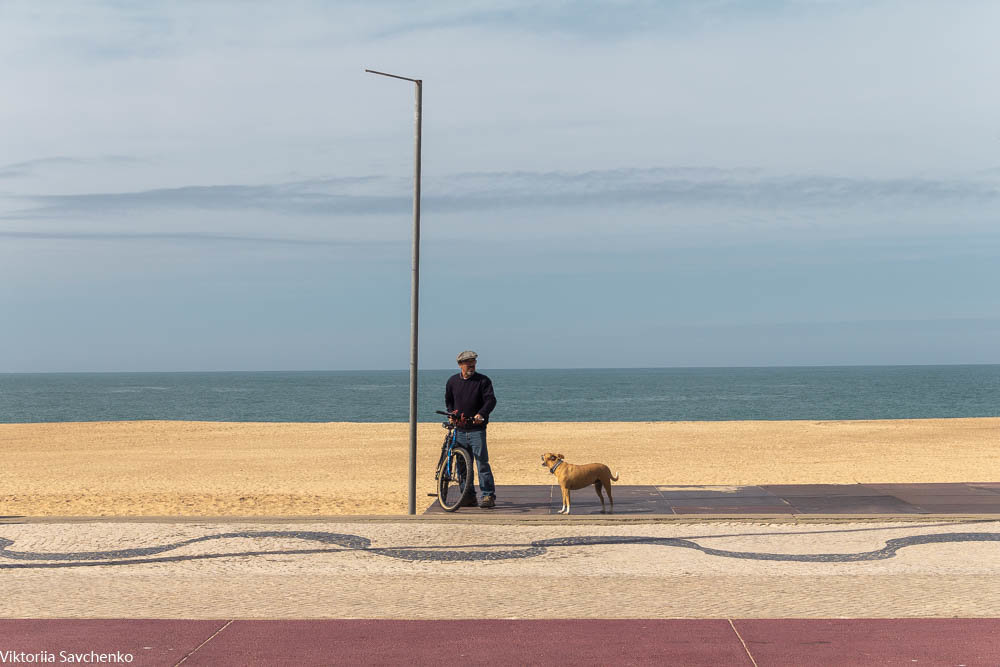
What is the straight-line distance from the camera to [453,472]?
484 inches

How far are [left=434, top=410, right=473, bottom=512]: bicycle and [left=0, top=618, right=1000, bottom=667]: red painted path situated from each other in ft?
18.0

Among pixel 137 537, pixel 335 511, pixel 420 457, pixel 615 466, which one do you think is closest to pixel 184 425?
pixel 420 457

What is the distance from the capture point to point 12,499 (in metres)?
16.9

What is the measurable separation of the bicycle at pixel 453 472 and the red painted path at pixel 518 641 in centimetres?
547

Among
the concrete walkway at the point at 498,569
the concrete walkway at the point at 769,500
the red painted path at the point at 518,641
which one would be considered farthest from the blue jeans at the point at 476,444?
the red painted path at the point at 518,641

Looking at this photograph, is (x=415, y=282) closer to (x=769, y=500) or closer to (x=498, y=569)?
(x=498, y=569)

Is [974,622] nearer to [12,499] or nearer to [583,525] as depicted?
[583,525]

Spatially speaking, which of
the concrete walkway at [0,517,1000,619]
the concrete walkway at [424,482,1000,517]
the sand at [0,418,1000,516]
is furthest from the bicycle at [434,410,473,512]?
the sand at [0,418,1000,516]

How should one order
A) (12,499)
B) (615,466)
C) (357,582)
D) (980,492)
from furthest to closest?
1. (615,466)
2. (12,499)
3. (980,492)
4. (357,582)

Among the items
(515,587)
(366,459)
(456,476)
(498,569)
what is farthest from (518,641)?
(366,459)

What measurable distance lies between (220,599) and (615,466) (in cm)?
1676

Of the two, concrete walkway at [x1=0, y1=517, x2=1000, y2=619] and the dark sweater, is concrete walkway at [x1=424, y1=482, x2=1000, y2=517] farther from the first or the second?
the dark sweater

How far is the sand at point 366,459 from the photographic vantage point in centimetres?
1664

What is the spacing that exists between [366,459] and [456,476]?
14.7 metres
